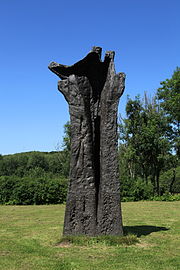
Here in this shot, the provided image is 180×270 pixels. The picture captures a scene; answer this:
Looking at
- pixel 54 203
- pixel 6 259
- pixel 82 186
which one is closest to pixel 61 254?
pixel 6 259

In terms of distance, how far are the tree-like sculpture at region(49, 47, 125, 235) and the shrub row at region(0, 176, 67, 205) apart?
10904mm

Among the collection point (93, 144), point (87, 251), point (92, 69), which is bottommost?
point (87, 251)

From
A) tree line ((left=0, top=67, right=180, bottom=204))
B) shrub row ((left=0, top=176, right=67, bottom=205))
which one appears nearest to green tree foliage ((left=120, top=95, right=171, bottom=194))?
tree line ((left=0, top=67, right=180, bottom=204))

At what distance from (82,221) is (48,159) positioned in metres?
38.8

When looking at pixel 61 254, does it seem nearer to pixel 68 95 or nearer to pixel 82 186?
pixel 82 186

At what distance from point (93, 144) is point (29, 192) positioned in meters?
11.2

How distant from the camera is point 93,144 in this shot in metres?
7.16

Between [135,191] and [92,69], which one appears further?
[135,191]

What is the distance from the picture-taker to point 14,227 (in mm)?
8984

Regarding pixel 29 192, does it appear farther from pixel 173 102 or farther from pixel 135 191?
pixel 173 102

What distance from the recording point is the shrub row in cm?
1722

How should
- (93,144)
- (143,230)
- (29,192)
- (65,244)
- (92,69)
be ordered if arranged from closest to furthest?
(65,244)
(93,144)
(92,69)
(143,230)
(29,192)

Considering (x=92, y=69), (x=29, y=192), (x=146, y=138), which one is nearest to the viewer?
(x=92, y=69)

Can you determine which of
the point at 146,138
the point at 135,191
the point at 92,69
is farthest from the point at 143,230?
the point at 146,138
